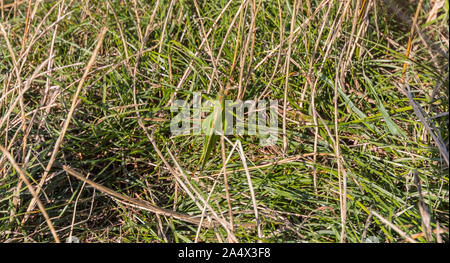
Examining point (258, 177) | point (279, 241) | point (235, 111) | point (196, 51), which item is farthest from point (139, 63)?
point (279, 241)

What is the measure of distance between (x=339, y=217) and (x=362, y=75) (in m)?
0.46

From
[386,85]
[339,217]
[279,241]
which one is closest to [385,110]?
[386,85]

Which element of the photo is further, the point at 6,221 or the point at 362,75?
the point at 362,75

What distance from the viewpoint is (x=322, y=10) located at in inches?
44.9

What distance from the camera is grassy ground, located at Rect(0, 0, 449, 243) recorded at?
0.89 metres

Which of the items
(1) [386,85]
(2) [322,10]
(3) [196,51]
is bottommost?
(1) [386,85]

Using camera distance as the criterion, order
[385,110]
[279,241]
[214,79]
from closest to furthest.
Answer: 1. [279,241]
2. [385,110]
3. [214,79]

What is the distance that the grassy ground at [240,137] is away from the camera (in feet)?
2.92

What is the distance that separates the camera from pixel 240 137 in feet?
3.40

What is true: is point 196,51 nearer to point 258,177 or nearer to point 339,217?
point 258,177

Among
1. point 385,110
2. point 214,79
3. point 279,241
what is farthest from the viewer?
point 214,79

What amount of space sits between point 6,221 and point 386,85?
3.54 ft

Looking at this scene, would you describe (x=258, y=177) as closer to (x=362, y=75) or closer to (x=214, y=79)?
(x=214, y=79)

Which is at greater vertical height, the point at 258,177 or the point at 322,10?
the point at 322,10
